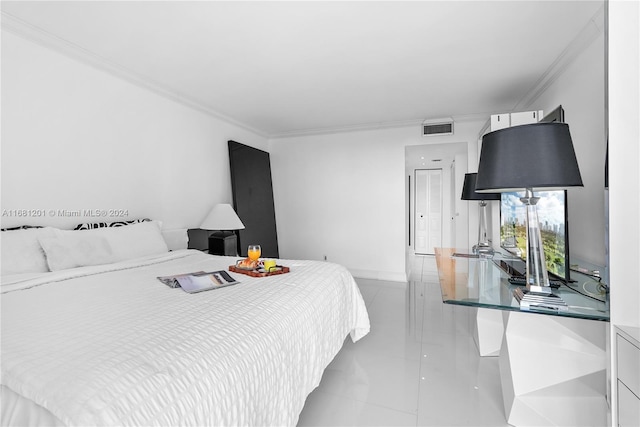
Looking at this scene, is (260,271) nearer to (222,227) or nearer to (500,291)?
(500,291)

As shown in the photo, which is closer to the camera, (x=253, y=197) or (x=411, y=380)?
(x=411, y=380)

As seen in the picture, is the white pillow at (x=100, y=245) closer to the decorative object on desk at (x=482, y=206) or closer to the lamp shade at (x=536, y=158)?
the lamp shade at (x=536, y=158)

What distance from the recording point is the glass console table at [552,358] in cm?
147

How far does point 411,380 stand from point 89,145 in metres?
3.30

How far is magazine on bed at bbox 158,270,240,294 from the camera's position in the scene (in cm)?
163

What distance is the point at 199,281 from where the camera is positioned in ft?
5.67

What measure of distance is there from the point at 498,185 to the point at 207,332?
1456 millimetres

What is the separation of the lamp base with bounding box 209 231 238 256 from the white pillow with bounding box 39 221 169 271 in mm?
812

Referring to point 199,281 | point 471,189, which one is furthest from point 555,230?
point 199,281

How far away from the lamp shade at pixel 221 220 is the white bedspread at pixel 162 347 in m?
1.58

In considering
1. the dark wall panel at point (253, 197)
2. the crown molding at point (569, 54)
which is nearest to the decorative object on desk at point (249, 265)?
the dark wall panel at point (253, 197)

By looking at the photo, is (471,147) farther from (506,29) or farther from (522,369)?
(522,369)

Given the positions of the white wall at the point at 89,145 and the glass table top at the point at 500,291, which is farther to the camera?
the white wall at the point at 89,145

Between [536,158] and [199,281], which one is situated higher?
[536,158]
